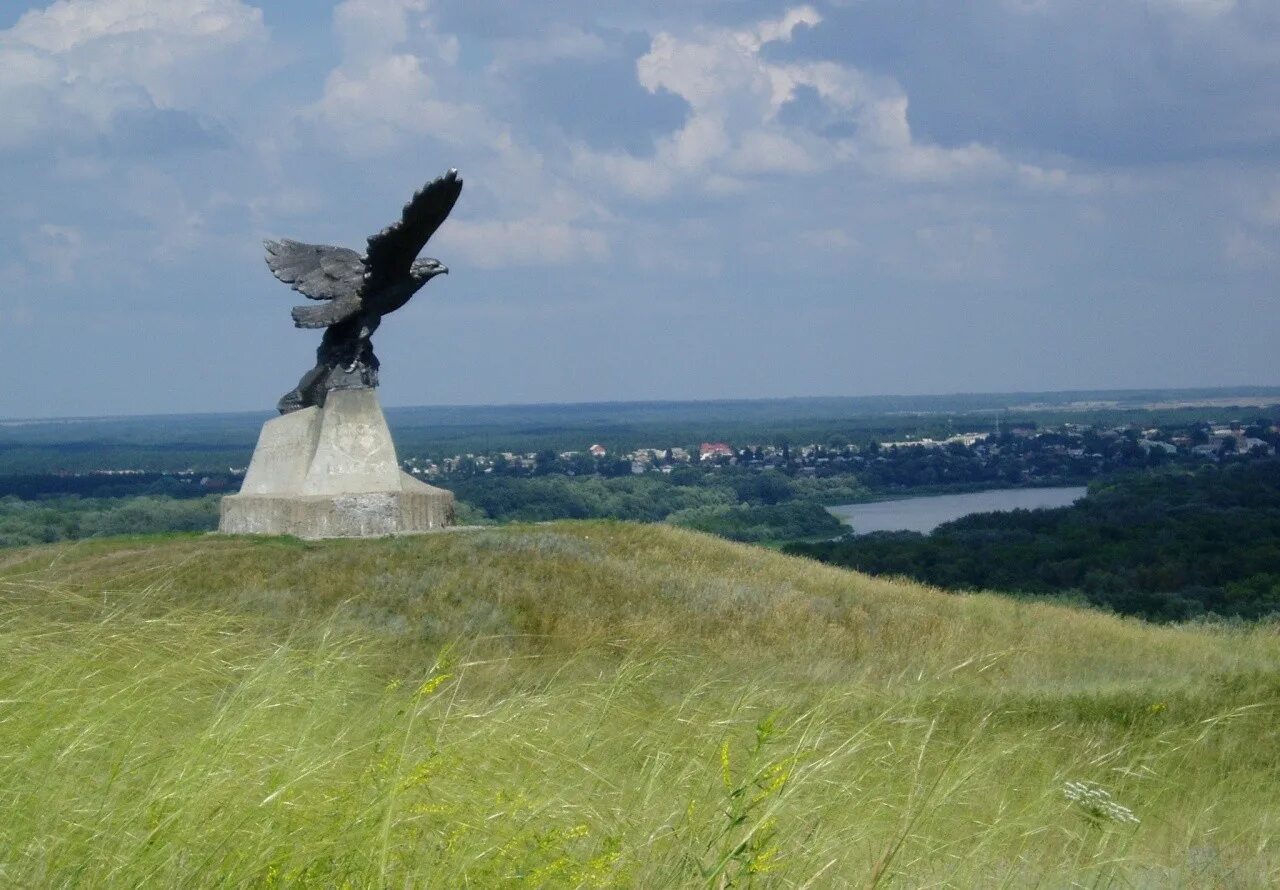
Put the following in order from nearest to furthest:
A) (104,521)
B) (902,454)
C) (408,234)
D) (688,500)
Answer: (408,234)
(104,521)
(688,500)
(902,454)

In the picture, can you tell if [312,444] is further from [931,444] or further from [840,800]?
[931,444]

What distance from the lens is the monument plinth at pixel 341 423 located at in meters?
20.1

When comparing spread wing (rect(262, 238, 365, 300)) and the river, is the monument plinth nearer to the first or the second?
spread wing (rect(262, 238, 365, 300))

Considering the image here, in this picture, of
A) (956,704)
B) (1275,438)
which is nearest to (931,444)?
(1275,438)

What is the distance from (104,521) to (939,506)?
3167cm

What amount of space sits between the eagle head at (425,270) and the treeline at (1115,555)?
38.9 ft

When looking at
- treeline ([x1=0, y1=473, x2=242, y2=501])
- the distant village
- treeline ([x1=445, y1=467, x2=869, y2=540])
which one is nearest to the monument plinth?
treeline ([x1=445, y1=467, x2=869, y2=540])

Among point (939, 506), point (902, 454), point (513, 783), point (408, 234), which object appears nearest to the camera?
point (513, 783)

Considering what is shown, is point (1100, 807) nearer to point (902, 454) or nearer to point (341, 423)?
point (341, 423)

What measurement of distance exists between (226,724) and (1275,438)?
253 feet

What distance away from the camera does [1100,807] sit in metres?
4.86

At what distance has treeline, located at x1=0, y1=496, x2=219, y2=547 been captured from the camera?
96.1 ft

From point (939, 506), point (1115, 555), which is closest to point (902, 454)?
point (939, 506)

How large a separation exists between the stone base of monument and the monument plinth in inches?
0.5
